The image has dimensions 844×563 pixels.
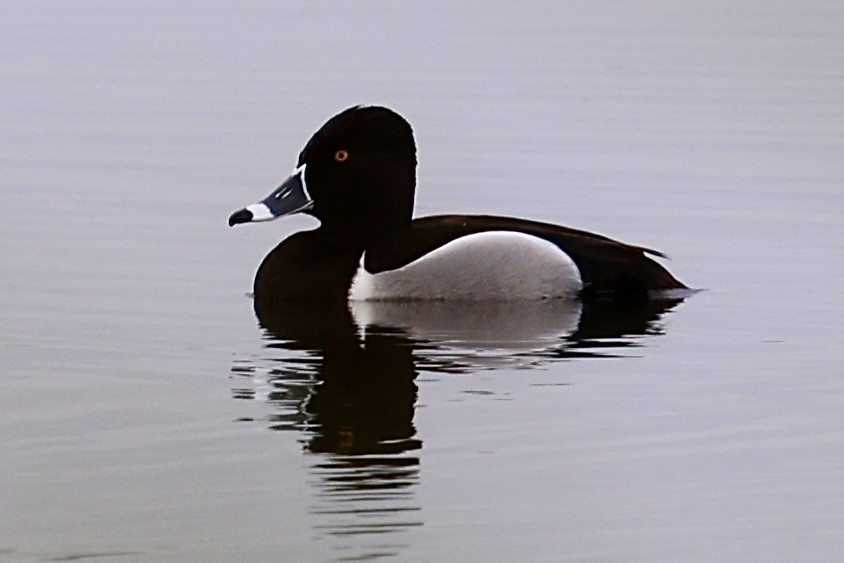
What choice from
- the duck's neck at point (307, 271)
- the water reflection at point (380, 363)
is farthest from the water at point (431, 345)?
the duck's neck at point (307, 271)

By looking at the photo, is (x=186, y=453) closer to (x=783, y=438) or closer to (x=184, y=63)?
(x=783, y=438)

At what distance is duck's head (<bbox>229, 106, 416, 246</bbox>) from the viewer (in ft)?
29.8

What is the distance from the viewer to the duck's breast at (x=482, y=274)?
8781mm

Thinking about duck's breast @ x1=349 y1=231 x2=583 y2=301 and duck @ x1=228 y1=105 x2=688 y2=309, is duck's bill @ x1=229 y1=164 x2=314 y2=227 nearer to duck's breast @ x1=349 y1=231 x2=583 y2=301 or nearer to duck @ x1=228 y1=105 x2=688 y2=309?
duck @ x1=228 y1=105 x2=688 y2=309

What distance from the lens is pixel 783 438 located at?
6.54 m

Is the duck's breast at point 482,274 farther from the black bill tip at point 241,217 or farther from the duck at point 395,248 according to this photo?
the black bill tip at point 241,217

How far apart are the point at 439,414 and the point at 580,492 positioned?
3.37 ft

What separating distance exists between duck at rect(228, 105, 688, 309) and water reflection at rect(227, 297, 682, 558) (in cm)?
7


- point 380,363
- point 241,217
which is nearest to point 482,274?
point 241,217

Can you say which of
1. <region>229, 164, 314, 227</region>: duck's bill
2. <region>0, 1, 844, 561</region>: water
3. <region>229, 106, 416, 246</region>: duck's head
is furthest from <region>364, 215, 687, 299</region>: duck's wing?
<region>229, 164, 314, 227</region>: duck's bill

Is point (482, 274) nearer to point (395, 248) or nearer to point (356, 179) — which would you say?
point (395, 248)

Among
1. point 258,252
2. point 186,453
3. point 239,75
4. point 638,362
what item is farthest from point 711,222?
point 239,75

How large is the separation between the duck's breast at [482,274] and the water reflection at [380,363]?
2.2 inches

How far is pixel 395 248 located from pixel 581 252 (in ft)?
2.29
